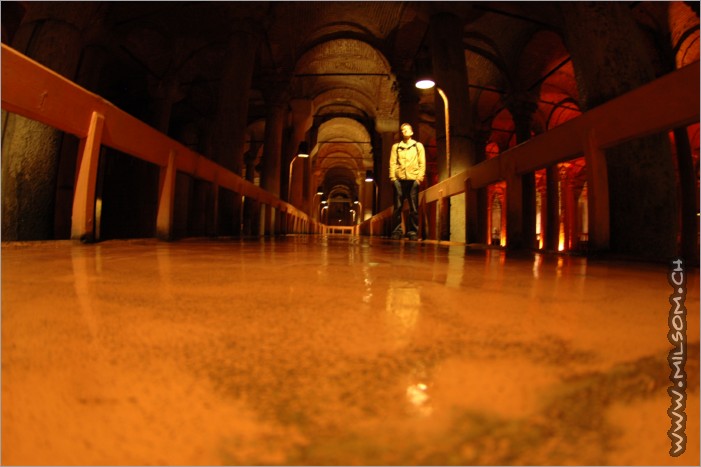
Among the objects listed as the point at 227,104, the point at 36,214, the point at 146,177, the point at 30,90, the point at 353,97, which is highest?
the point at 353,97

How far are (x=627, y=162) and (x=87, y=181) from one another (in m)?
5.64

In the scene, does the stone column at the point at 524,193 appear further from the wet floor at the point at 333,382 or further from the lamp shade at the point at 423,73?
the wet floor at the point at 333,382

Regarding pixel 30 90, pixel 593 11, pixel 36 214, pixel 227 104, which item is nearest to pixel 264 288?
pixel 30 90

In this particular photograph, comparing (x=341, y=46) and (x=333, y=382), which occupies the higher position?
(x=341, y=46)

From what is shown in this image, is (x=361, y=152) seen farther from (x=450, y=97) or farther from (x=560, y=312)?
(x=560, y=312)

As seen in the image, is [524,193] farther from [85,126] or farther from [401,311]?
[401,311]

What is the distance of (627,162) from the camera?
4352mm

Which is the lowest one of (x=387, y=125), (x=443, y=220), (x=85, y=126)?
(x=443, y=220)

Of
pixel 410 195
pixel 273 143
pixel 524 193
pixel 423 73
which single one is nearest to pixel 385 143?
pixel 273 143

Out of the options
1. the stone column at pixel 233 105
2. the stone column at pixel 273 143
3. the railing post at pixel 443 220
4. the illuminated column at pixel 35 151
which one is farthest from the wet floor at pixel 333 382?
the stone column at pixel 273 143

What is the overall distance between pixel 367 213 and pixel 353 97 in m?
12.0

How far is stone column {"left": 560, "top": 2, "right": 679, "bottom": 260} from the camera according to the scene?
13.9 feet

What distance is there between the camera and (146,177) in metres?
16.3

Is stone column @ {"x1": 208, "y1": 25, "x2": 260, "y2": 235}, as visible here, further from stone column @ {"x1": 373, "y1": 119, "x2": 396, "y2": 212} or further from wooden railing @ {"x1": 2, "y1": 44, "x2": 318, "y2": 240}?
stone column @ {"x1": 373, "y1": 119, "x2": 396, "y2": 212}
